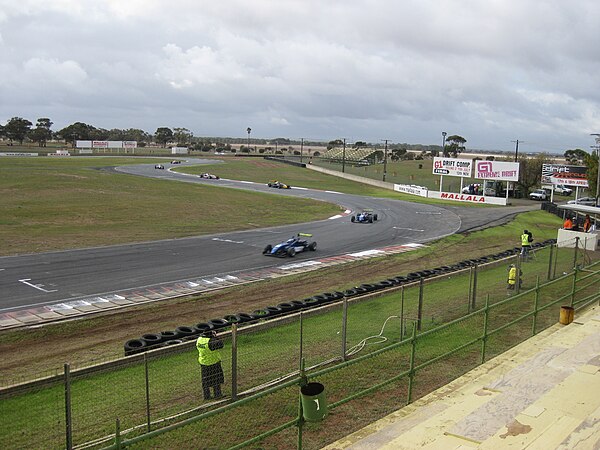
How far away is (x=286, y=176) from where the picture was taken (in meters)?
98.4

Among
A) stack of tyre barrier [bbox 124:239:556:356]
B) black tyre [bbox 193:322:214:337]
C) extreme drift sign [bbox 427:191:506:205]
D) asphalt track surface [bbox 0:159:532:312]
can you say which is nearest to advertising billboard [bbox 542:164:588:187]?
extreme drift sign [bbox 427:191:506:205]

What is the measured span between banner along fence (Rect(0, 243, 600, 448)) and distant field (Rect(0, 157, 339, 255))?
66.4 ft

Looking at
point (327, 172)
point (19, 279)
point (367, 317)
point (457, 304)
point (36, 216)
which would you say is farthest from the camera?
point (327, 172)

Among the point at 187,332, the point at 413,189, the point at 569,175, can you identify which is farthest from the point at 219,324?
the point at 413,189

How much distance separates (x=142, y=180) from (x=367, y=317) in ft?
199

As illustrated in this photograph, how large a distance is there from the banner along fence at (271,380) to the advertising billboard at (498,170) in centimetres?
5541

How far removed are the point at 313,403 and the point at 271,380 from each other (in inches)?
155

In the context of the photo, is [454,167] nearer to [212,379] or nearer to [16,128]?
[212,379]

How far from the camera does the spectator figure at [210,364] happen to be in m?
11.5

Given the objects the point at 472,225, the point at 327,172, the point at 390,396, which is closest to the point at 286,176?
the point at 327,172

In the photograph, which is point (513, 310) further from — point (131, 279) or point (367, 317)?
point (131, 279)

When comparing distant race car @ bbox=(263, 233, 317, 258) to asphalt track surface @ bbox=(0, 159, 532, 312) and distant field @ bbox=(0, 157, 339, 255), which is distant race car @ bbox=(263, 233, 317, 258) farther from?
distant field @ bbox=(0, 157, 339, 255)

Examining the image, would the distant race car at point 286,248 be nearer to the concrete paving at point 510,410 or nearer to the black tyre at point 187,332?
the black tyre at point 187,332

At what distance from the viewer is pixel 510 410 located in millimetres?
11289
